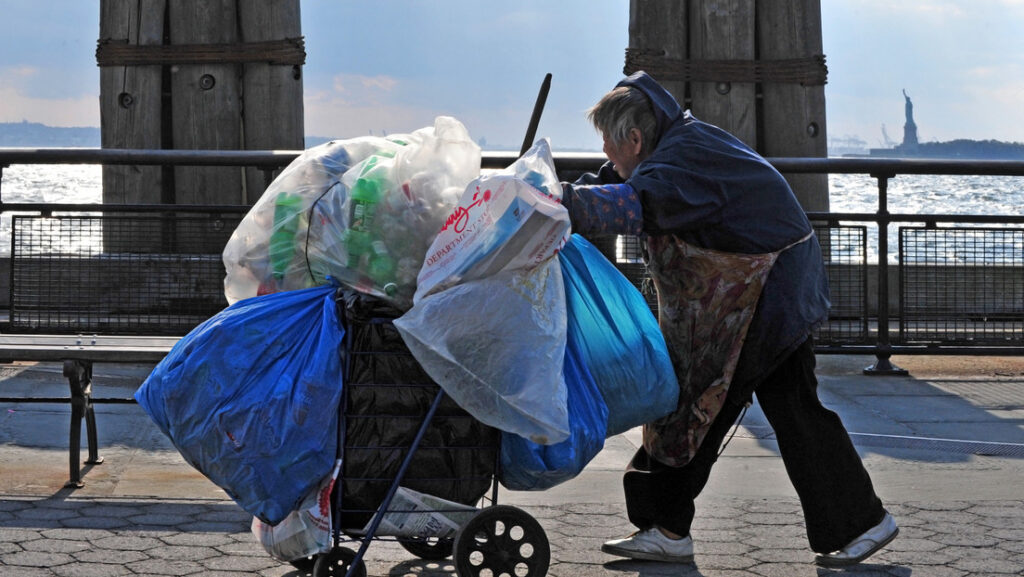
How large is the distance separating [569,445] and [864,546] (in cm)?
105

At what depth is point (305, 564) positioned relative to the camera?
3.95m

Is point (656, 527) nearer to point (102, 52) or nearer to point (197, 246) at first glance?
point (197, 246)

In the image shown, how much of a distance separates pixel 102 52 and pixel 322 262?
5704 mm

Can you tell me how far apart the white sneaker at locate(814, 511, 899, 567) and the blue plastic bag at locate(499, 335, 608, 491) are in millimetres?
911

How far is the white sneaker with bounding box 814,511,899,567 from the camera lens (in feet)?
13.3

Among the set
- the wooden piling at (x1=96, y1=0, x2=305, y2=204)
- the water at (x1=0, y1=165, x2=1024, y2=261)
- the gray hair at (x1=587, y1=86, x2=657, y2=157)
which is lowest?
the gray hair at (x1=587, y1=86, x2=657, y2=157)

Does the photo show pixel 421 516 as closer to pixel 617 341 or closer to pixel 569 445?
pixel 569 445

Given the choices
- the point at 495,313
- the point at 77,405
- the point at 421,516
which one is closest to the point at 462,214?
the point at 495,313

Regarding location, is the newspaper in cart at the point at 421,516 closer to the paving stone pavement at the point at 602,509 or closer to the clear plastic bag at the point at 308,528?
the clear plastic bag at the point at 308,528

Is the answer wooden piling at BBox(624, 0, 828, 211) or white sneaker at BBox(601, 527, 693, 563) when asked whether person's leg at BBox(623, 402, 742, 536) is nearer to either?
white sneaker at BBox(601, 527, 693, 563)

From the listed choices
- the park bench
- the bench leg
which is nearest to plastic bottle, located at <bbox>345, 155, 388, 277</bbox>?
the bench leg

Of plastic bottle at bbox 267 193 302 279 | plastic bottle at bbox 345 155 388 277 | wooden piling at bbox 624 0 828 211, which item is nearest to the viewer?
plastic bottle at bbox 345 155 388 277

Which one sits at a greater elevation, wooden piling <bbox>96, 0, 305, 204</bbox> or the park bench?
wooden piling <bbox>96, 0, 305, 204</bbox>

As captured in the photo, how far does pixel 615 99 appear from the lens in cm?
390
